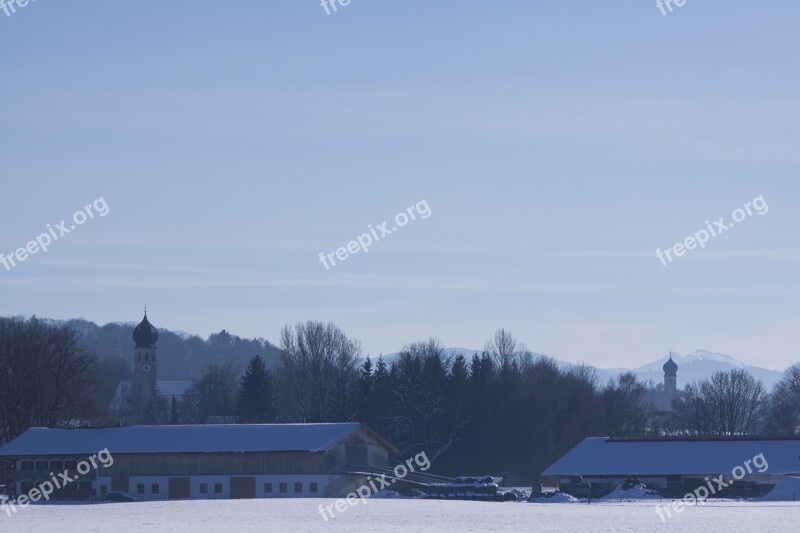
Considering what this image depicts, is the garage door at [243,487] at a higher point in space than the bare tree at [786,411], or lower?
lower

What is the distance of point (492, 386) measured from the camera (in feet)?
364

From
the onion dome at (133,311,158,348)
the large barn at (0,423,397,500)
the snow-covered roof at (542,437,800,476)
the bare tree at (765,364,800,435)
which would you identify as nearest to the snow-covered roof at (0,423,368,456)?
the large barn at (0,423,397,500)

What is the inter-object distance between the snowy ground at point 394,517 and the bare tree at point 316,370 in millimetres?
49120

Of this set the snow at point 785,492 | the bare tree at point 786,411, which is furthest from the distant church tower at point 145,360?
the snow at point 785,492

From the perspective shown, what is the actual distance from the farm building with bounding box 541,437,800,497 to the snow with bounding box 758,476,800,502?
1.57 meters

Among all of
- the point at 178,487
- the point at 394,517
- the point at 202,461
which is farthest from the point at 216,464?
the point at 394,517

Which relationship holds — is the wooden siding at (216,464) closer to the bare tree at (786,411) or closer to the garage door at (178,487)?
the garage door at (178,487)

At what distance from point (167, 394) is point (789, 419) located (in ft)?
353

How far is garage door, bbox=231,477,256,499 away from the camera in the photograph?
3142 inches

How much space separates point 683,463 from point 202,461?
32488mm

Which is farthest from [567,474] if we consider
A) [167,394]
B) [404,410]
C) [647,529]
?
[167,394]

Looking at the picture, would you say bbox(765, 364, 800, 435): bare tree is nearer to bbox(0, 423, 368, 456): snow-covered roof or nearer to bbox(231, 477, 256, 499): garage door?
bbox(0, 423, 368, 456): snow-covered roof

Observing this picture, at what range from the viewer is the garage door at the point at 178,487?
80.6m

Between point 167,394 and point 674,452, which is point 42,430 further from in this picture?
→ point 167,394
